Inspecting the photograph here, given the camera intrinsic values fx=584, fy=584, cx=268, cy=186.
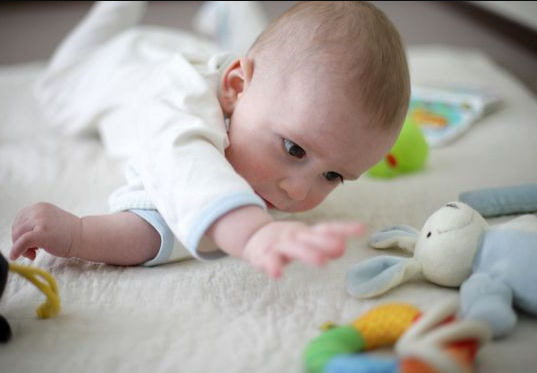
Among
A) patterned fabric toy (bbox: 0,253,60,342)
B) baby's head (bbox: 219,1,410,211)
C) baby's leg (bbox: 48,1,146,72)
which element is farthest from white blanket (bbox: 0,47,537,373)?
baby's leg (bbox: 48,1,146,72)

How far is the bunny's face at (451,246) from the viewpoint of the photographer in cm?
69

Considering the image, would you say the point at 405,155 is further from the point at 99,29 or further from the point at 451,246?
the point at 99,29

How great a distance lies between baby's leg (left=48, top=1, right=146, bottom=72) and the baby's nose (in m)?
0.88

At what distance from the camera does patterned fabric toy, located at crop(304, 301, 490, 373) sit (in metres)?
0.46

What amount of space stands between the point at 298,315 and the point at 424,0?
1199 mm

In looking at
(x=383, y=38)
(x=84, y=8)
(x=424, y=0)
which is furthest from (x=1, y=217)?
(x=84, y=8)

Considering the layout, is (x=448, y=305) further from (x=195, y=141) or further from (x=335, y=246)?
(x=195, y=141)

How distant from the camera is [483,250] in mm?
687

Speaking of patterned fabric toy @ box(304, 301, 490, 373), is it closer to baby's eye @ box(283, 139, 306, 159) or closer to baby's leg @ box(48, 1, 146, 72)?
baby's eye @ box(283, 139, 306, 159)

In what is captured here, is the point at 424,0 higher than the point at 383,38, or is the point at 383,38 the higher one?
the point at 383,38

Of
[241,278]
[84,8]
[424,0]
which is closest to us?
[241,278]

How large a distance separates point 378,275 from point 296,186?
0.16 meters

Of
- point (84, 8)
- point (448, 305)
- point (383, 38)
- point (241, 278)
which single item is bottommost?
point (84, 8)

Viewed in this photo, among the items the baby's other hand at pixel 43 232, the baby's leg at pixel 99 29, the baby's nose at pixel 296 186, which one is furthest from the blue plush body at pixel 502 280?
the baby's leg at pixel 99 29
